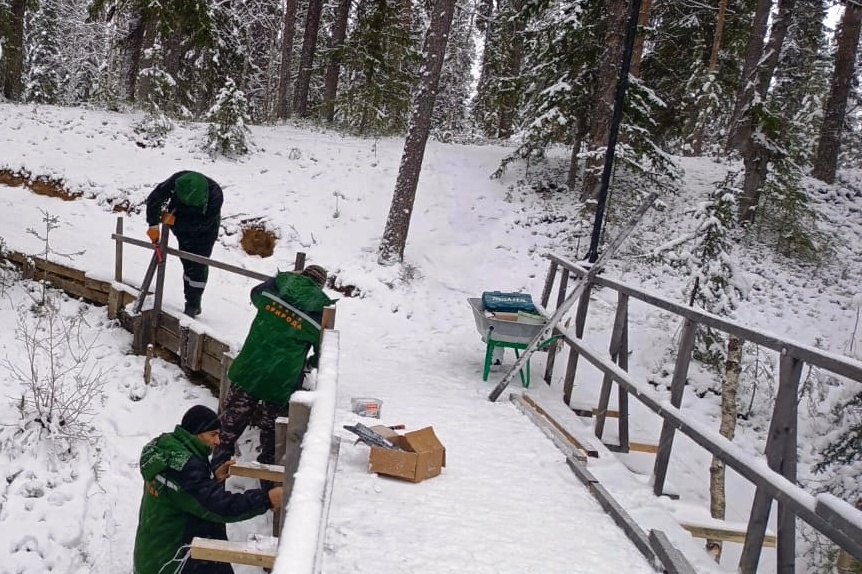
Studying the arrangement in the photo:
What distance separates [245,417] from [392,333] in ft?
15.9

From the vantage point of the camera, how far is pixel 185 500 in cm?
355

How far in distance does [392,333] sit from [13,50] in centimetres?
1552

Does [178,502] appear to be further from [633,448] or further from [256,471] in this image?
[633,448]

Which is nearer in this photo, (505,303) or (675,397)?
(675,397)

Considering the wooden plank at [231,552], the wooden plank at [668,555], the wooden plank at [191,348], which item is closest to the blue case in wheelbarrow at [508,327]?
the wooden plank at [668,555]

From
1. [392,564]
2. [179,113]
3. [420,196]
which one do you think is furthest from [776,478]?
[179,113]

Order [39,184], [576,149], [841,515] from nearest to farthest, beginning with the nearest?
[841,515], [39,184], [576,149]

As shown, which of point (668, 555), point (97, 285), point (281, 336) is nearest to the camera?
point (668, 555)

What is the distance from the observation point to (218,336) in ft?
24.1

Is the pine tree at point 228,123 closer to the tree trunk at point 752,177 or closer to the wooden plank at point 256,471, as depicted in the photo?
Result: the tree trunk at point 752,177

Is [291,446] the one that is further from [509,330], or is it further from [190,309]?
[190,309]

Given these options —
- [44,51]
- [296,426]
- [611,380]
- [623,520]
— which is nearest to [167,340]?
[611,380]

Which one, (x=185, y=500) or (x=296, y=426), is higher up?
(x=296, y=426)

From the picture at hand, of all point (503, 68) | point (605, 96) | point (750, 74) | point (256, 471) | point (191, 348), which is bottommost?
point (191, 348)
